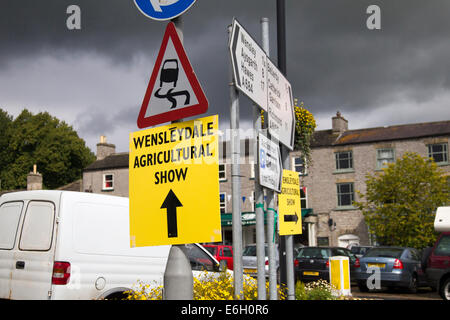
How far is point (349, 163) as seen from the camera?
40.0 m

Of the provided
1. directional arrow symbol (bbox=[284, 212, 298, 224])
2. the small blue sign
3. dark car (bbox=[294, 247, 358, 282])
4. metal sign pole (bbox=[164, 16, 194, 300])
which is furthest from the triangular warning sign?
dark car (bbox=[294, 247, 358, 282])

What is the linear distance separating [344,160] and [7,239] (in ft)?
113

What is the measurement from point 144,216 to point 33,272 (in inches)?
159

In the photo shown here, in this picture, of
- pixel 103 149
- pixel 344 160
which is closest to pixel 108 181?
pixel 103 149

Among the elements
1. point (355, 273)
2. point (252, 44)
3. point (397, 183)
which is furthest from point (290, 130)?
point (397, 183)

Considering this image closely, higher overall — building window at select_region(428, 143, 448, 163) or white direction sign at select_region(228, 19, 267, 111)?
building window at select_region(428, 143, 448, 163)

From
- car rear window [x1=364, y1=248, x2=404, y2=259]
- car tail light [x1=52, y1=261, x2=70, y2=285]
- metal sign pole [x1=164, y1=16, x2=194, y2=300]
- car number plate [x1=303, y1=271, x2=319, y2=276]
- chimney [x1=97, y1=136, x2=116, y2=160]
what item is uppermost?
chimney [x1=97, y1=136, x2=116, y2=160]

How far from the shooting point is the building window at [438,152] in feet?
122

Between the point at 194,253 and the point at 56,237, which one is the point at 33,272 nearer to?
the point at 56,237

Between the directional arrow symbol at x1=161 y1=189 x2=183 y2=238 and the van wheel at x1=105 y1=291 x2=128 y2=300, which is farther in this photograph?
A: the van wheel at x1=105 y1=291 x2=128 y2=300

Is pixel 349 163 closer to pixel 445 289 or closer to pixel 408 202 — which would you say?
pixel 408 202

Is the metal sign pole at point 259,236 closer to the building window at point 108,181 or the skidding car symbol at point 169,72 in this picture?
the skidding car symbol at point 169,72

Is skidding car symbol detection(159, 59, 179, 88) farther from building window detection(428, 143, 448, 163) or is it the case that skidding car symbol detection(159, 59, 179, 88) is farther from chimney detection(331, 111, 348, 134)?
chimney detection(331, 111, 348, 134)

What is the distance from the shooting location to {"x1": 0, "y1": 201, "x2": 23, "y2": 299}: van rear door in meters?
7.70
